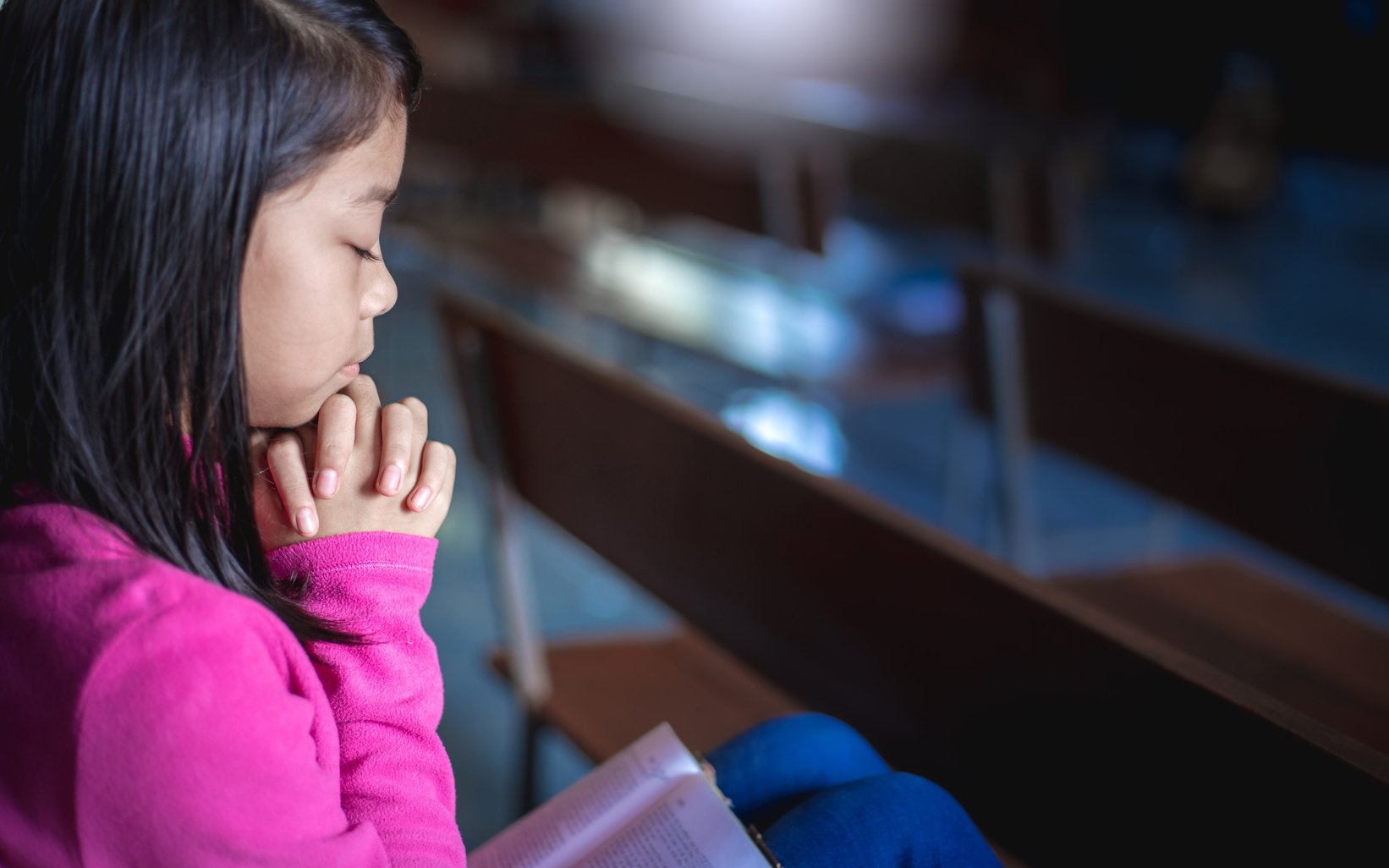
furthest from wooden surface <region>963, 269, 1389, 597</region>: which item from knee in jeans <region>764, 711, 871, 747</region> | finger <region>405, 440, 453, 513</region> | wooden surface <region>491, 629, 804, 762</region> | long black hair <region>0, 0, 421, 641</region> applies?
long black hair <region>0, 0, 421, 641</region>

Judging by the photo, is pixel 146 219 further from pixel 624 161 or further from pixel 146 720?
pixel 624 161

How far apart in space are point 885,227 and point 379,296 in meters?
4.62

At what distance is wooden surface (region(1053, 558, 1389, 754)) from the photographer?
1.48 meters

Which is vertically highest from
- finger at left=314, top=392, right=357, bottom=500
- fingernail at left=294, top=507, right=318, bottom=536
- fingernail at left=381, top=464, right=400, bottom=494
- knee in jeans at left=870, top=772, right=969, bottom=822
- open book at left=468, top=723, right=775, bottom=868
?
finger at left=314, top=392, right=357, bottom=500

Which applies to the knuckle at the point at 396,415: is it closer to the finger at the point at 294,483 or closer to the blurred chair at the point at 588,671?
the finger at the point at 294,483

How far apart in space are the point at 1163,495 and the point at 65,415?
1.47 metres

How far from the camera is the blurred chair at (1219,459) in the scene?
1452 mm

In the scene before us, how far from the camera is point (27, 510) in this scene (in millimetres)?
638

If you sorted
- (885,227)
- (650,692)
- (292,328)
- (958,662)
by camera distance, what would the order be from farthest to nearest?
(885,227) → (650,692) → (958,662) → (292,328)

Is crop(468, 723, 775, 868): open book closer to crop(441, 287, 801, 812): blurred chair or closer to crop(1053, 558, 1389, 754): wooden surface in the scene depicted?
crop(441, 287, 801, 812): blurred chair

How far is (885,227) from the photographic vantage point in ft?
17.0

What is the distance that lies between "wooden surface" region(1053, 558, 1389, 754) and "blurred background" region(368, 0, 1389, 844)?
0.06 ft

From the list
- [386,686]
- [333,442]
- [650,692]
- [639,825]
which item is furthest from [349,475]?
[650,692]

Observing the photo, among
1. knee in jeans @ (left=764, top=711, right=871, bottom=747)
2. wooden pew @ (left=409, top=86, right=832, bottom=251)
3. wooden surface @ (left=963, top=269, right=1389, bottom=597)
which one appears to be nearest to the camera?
knee in jeans @ (left=764, top=711, right=871, bottom=747)
